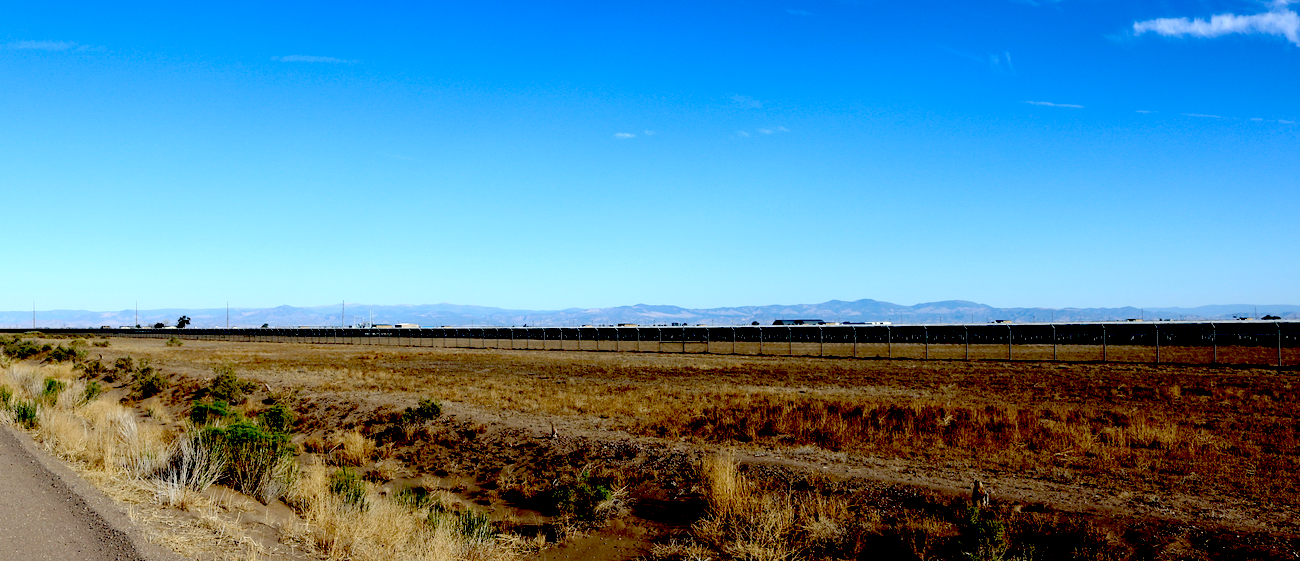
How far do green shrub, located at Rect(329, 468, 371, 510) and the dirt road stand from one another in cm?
365

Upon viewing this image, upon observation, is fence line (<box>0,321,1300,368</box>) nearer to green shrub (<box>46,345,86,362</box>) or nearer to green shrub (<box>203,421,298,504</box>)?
green shrub (<box>46,345,86,362</box>)

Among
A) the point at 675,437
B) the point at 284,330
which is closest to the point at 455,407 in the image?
the point at 675,437

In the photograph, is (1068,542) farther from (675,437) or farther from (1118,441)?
(675,437)

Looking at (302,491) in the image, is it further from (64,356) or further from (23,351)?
(23,351)

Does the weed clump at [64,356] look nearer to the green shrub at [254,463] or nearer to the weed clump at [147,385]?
the weed clump at [147,385]

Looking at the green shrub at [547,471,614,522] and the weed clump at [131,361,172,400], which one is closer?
the green shrub at [547,471,614,522]

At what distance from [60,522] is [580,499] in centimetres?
764

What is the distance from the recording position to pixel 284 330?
128 m

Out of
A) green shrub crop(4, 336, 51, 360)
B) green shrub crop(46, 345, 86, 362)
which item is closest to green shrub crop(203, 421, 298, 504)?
green shrub crop(46, 345, 86, 362)

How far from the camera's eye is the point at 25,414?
1948 centimetres

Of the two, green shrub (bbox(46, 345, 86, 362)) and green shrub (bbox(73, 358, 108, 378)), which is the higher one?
green shrub (bbox(46, 345, 86, 362))

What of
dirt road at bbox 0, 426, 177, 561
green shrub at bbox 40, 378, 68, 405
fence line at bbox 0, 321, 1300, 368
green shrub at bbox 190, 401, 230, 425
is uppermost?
dirt road at bbox 0, 426, 177, 561

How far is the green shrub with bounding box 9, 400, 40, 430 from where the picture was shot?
62.2 feet

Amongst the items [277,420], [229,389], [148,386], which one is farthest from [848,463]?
[148,386]
